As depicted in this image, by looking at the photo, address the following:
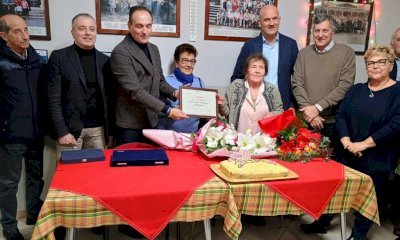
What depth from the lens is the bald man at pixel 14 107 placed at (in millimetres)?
2129

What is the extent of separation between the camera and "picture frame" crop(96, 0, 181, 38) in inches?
104

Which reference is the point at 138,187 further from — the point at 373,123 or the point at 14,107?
the point at 373,123

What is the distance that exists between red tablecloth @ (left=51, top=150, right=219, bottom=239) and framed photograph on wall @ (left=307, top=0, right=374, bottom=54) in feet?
7.37

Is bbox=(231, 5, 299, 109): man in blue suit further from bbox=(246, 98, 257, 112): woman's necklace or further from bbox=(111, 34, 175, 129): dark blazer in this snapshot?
bbox=(111, 34, 175, 129): dark blazer

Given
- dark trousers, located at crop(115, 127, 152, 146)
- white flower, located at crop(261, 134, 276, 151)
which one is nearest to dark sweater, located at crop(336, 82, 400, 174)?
white flower, located at crop(261, 134, 276, 151)

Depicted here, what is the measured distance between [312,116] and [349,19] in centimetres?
137

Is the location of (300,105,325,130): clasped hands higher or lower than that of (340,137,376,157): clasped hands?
higher

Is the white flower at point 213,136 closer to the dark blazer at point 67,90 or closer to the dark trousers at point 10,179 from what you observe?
the dark blazer at point 67,90

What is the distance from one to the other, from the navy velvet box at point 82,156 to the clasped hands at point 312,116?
1.53 m

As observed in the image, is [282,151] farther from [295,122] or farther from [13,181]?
[13,181]

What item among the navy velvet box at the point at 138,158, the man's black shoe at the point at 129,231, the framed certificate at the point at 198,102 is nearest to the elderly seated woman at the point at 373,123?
the framed certificate at the point at 198,102

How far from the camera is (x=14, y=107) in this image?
2.18m

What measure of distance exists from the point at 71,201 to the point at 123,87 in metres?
1.02

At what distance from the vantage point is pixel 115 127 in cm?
249
